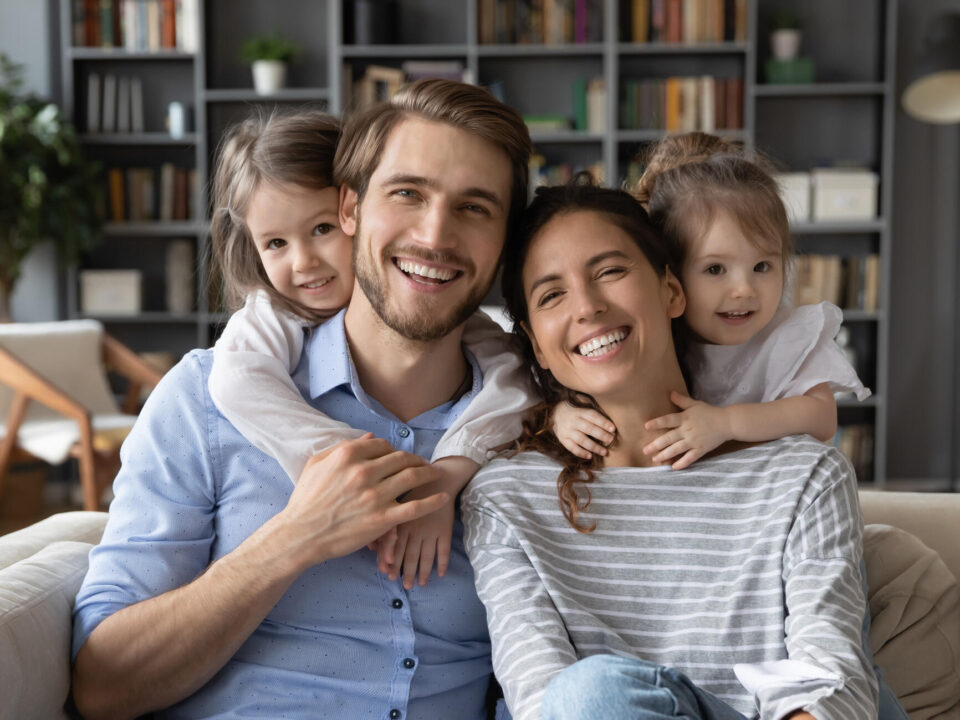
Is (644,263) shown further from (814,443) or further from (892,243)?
(892,243)

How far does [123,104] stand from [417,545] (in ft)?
14.6

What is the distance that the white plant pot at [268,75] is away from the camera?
5043 mm

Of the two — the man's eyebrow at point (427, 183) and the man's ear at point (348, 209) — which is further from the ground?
the man's eyebrow at point (427, 183)

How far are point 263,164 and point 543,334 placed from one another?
0.59m

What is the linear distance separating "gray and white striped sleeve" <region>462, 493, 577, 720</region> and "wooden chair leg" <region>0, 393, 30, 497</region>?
302 centimetres

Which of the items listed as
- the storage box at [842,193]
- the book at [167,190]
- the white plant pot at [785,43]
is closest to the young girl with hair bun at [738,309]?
the storage box at [842,193]

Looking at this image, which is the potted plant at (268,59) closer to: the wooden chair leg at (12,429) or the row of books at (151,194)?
the row of books at (151,194)

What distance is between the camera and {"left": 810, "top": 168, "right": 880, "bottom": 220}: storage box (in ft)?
16.2

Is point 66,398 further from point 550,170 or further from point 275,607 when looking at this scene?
point 275,607

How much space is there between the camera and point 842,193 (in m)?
4.96

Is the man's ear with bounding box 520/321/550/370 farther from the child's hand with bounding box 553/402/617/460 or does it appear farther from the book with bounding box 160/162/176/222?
the book with bounding box 160/162/176/222

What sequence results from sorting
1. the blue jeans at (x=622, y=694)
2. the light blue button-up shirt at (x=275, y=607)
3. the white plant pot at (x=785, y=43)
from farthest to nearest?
the white plant pot at (x=785, y=43), the light blue button-up shirt at (x=275, y=607), the blue jeans at (x=622, y=694)

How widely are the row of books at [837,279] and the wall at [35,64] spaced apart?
150 inches

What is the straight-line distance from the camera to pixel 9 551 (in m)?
1.57
